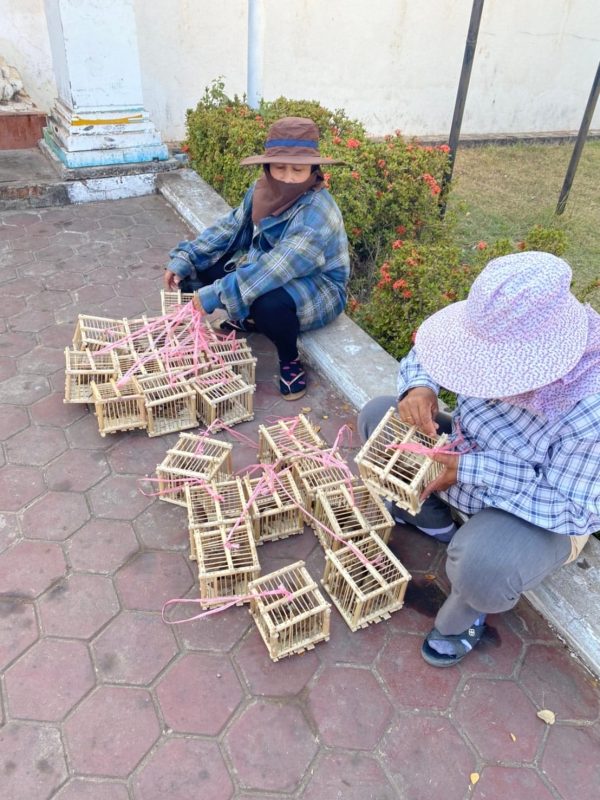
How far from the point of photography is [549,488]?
2.06 m

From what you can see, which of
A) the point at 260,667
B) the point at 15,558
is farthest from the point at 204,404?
the point at 260,667

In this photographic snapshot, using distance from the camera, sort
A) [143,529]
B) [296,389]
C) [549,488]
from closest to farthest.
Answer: [549,488] → [143,529] → [296,389]

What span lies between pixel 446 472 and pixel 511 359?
1.78 feet

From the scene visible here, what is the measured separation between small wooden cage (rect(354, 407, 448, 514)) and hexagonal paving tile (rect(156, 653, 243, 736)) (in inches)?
35.7

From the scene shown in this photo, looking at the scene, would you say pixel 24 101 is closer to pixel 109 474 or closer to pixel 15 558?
pixel 109 474

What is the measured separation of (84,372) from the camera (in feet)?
10.8

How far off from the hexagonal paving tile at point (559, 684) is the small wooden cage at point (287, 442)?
51.5 inches

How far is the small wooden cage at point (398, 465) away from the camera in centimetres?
223

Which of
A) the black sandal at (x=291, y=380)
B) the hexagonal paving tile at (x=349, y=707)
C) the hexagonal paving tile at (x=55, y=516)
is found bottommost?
the hexagonal paving tile at (x=349, y=707)

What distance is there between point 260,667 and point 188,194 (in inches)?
194

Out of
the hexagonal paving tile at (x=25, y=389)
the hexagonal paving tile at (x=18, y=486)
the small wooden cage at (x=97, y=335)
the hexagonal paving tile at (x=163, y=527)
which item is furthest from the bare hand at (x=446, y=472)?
the hexagonal paving tile at (x=25, y=389)

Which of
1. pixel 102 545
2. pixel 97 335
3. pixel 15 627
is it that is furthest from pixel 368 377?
pixel 15 627

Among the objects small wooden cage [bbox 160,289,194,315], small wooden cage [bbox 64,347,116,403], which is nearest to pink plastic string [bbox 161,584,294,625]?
small wooden cage [bbox 64,347,116,403]

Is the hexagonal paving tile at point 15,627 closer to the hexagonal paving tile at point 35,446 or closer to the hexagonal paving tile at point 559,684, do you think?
the hexagonal paving tile at point 35,446
